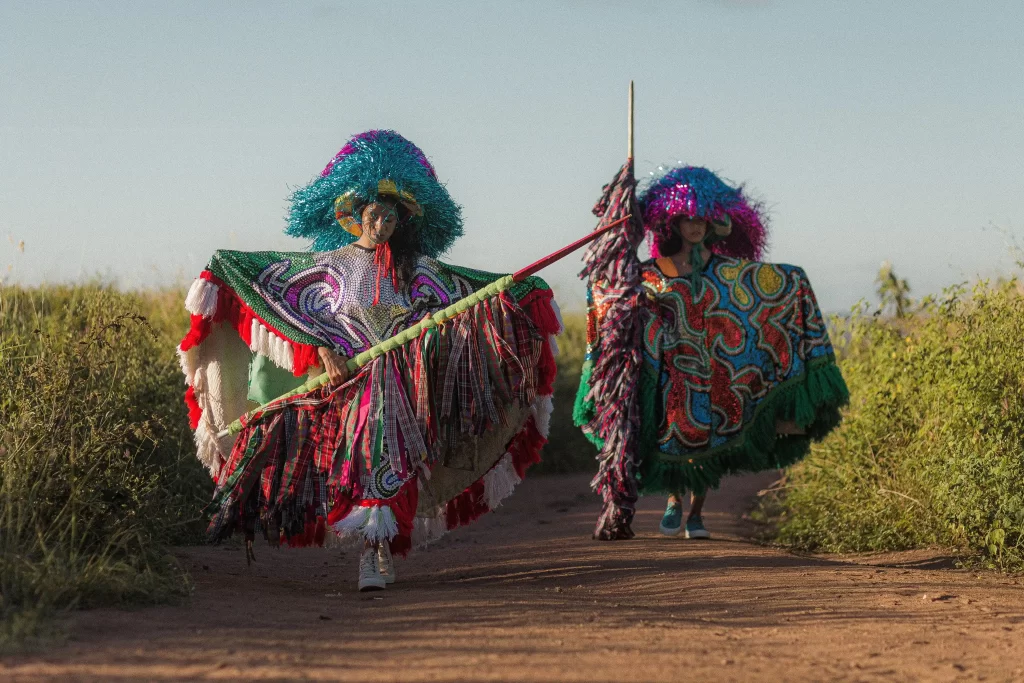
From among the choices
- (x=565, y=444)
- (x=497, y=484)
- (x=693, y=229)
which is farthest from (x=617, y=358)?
(x=565, y=444)

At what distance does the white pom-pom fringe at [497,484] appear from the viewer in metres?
6.76

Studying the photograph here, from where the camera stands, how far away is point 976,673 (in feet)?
14.6

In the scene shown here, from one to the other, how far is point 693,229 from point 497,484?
7.02 ft

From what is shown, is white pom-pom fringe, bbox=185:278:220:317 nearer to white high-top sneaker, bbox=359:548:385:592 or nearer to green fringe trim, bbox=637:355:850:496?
white high-top sneaker, bbox=359:548:385:592

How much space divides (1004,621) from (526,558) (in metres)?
2.86

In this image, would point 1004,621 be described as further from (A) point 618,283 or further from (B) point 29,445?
(B) point 29,445

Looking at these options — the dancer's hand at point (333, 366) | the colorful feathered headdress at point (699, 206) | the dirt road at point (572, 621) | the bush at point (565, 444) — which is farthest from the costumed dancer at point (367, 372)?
the bush at point (565, 444)

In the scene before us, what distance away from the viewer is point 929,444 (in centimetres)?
736

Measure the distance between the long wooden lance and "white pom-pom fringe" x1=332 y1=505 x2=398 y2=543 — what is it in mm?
733

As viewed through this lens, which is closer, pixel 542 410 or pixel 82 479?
pixel 82 479

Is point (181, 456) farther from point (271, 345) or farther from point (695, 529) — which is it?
point (695, 529)

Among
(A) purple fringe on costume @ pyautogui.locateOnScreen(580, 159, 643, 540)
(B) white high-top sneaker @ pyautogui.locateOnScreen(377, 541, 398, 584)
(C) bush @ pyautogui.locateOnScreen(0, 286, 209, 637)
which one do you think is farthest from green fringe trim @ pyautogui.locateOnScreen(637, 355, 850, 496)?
(C) bush @ pyautogui.locateOnScreen(0, 286, 209, 637)

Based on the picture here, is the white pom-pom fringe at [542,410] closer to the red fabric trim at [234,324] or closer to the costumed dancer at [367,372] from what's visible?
the costumed dancer at [367,372]

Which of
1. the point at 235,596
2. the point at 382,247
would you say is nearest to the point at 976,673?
the point at 235,596
